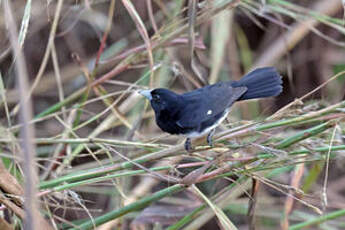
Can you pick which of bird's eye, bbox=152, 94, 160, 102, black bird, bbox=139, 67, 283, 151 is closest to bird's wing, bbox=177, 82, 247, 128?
black bird, bbox=139, 67, 283, 151

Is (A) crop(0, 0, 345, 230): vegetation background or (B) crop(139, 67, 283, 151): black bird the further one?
(B) crop(139, 67, 283, 151): black bird

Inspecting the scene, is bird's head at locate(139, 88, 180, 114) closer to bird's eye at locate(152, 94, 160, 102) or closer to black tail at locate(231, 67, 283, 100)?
bird's eye at locate(152, 94, 160, 102)

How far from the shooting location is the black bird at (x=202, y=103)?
2.05 metres

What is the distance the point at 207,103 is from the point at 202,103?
0.03 metres

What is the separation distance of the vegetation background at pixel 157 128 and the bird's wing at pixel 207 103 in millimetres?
84

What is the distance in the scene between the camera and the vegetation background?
1.64m

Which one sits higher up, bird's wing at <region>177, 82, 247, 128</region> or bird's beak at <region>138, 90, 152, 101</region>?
bird's beak at <region>138, 90, 152, 101</region>

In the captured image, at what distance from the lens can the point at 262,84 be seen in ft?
7.04

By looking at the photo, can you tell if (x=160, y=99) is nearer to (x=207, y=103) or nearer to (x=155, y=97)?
(x=155, y=97)

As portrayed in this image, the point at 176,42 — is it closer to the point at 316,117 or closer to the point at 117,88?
the point at 316,117

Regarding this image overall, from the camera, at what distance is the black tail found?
6.94ft

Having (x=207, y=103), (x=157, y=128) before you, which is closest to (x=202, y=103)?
(x=207, y=103)

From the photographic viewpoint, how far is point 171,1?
3709mm

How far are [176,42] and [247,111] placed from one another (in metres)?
1.46
